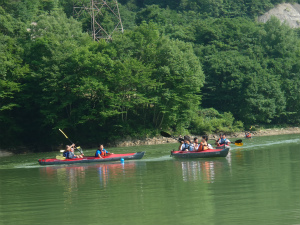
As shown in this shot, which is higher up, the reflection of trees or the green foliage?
the green foliage

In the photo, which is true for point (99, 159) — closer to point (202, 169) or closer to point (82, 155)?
point (82, 155)

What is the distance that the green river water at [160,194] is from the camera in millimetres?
13586

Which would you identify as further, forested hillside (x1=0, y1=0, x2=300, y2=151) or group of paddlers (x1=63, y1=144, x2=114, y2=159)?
forested hillside (x1=0, y1=0, x2=300, y2=151)

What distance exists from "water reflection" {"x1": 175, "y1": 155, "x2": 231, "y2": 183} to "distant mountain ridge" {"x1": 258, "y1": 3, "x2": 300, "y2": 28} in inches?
2766

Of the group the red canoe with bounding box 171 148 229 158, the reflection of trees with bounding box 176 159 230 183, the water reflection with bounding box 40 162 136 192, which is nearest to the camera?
the reflection of trees with bounding box 176 159 230 183

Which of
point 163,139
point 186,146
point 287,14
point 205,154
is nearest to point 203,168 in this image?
point 205,154

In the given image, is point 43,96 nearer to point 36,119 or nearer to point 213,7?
point 36,119

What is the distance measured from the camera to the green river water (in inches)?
535

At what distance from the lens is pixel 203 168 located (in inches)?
972

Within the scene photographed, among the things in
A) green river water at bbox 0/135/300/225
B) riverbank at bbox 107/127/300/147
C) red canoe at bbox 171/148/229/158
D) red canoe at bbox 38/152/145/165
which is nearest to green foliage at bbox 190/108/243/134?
riverbank at bbox 107/127/300/147

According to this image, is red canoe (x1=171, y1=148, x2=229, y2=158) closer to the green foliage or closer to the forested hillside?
the forested hillside

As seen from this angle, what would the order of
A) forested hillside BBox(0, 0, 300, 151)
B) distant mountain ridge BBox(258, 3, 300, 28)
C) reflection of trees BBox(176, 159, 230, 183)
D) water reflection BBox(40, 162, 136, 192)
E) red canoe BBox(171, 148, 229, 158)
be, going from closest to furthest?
reflection of trees BBox(176, 159, 230, 183) < water reflection BBox(40, 162, 136, 192) < red canoe BBox(171, 148, 229, 158) < forested hillside BBox(0, 0, 300, 151) < distant mountain ridge BBox(258, 3, 300, 28)

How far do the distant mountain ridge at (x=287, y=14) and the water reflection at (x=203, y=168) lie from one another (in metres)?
70.3

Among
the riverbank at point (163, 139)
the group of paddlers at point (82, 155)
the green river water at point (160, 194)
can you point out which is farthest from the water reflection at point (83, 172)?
the riverbank at point (163, 139)
